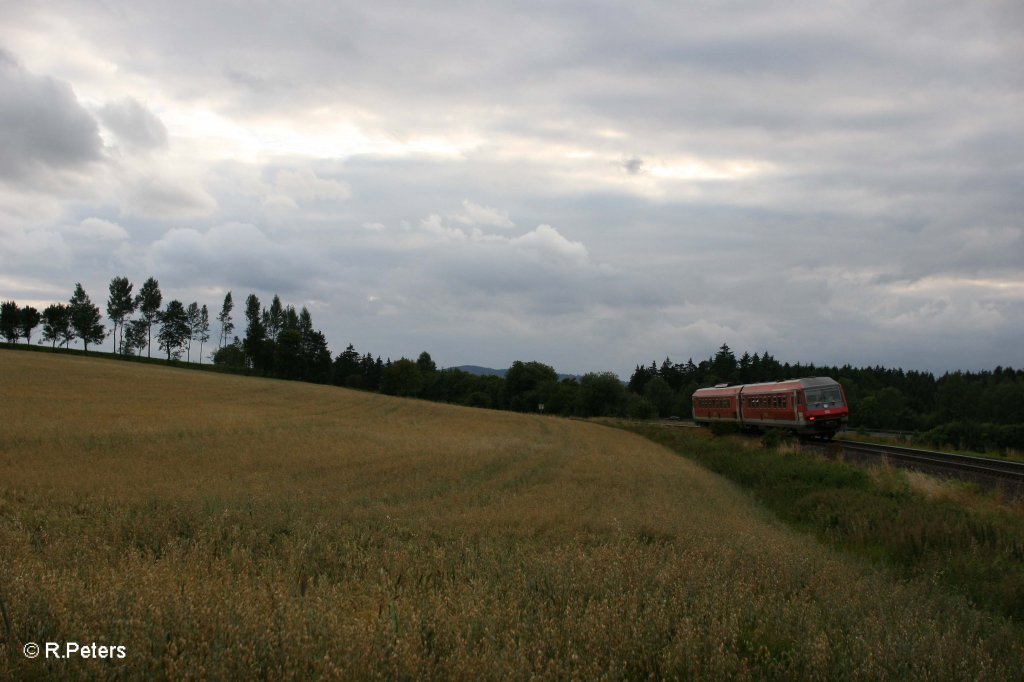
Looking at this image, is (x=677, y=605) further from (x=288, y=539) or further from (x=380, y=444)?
(x=380, y=444)

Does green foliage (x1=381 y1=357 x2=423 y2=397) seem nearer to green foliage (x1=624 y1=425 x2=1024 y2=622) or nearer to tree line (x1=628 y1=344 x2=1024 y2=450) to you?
tree line (x1=628 y1=344 x2=1024 y2=450)

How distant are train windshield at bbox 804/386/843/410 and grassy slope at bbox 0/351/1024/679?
75.4 ft

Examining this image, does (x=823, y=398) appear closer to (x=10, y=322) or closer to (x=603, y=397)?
(x=603, y=397)

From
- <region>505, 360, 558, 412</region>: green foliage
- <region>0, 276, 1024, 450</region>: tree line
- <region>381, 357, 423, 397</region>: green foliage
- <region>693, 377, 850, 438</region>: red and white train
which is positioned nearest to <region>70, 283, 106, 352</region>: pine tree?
<region>0, 276, 1024, 450</region>: tree line

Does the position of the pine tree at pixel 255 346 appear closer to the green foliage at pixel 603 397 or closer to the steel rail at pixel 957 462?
the green foliage at pixel 603 397

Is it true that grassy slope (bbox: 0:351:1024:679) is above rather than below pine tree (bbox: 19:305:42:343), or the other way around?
below

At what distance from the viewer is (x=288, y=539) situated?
29.7ft

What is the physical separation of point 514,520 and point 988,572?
797 centimetres

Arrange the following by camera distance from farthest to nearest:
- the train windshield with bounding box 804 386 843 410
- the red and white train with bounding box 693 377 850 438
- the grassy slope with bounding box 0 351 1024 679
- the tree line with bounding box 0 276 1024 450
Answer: the tree line with bounding box 0 276 1024 450
the train windshield with bounding box 804 386 843 410
the red and white train with bounding box 693 377 850 438
the grassy slope with bounding box 0 351 1024 679

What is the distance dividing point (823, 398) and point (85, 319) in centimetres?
12689

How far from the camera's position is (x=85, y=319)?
389 ft

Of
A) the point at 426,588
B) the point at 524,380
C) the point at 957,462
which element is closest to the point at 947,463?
the point at 957,462

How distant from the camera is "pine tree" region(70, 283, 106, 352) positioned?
118625mm

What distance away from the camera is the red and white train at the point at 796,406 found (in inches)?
1400
